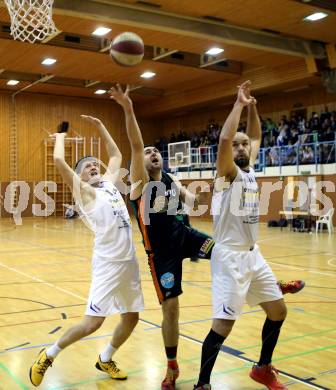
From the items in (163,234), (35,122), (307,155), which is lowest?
(163,234)

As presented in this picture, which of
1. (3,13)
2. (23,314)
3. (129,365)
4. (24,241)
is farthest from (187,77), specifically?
(129,365)

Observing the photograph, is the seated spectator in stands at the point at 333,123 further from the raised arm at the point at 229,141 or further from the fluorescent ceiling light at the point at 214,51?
the raised arm at the point at 229,141

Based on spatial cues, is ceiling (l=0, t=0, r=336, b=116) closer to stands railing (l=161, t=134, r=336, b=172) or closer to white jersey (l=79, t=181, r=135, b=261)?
stands railing (l=161, t=134, r=336, b=172)

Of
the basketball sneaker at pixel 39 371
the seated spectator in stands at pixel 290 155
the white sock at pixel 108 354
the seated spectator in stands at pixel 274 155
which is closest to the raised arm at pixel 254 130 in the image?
the white sock at pixel 108 354

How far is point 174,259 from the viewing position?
425 cm

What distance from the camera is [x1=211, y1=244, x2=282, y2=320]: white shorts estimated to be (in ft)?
12.7

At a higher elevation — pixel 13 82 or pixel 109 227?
pixel 13 82

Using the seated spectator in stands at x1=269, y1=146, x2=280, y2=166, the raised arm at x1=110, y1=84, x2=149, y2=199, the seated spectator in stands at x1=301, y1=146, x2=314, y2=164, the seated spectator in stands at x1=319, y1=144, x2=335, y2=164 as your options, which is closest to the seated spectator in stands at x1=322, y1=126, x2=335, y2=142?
the seated spectator in stands at x1=319, y1=144, x2=335, y2=164

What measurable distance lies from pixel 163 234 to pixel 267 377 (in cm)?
143

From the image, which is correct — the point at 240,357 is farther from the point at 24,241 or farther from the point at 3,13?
the point at 3,13

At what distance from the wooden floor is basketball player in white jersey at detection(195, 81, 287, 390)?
474 millimetres

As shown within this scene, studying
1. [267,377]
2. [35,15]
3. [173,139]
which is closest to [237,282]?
[267,377]

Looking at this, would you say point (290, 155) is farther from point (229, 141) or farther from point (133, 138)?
point (229, 141)

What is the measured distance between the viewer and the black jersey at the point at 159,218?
4254 mm
